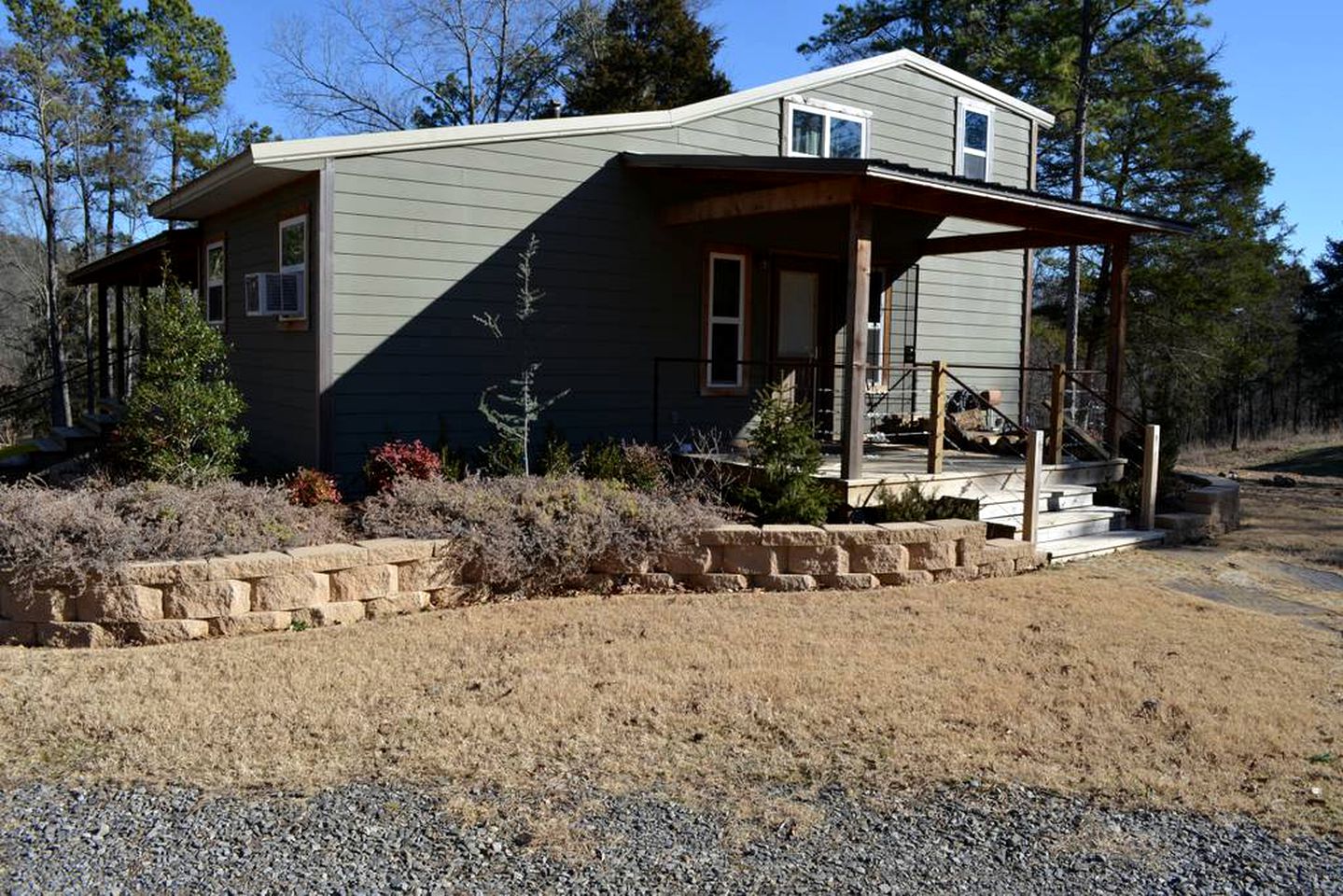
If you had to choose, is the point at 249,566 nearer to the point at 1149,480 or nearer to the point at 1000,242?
the point at 1149,480

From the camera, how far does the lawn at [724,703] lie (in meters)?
4.23

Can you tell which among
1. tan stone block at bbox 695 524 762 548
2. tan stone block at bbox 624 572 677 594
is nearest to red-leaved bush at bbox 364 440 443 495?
tan stone block at bbox 624 572 677 594

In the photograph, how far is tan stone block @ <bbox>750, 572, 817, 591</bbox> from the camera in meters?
7.43

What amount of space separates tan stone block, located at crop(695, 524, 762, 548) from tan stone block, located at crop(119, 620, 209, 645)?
322 cm

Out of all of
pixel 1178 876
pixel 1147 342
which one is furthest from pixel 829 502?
pixel 1147 342

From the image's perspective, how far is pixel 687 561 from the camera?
24.1 ft

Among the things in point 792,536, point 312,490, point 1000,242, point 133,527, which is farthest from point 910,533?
point 1000,242

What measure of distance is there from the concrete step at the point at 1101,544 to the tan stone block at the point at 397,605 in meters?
5.12

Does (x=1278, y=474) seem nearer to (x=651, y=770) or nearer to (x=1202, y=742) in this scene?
(x=1202, y=742)

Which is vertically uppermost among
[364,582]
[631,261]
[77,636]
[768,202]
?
[768,202]

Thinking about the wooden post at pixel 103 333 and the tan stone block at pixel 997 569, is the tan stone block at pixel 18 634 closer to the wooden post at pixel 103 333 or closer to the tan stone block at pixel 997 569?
the tan stone block at pixel 997 569

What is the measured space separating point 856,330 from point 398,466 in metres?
3.69

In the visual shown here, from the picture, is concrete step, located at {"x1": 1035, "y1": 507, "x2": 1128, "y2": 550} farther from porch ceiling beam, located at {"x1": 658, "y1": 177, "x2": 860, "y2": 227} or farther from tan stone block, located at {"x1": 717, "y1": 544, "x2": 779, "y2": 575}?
porch ceiling beam, located at {"x1": 658, "y1": 177, "x2": 860, "y2": 227}

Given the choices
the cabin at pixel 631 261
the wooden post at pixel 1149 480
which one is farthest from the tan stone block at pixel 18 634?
the wooden post at pixel 1149 480
